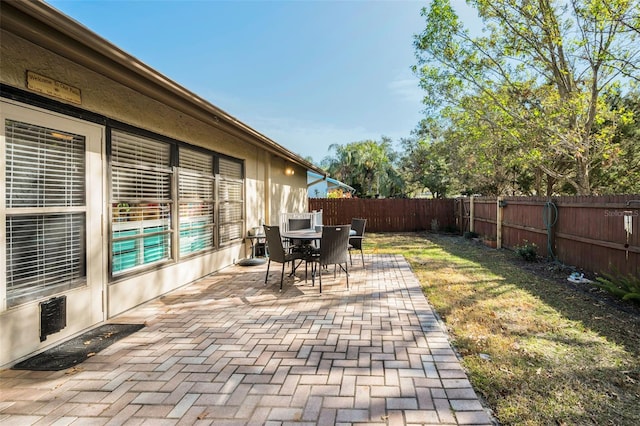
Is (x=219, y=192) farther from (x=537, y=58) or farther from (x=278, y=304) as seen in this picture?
(x=537, y=58)

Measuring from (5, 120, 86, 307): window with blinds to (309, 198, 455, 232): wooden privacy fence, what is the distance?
10.8 metres

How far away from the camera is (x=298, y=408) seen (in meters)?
1.89

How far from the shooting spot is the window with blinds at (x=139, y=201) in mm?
3559

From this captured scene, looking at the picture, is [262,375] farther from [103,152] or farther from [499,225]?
[499,225]

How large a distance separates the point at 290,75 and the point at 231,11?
28.0ft

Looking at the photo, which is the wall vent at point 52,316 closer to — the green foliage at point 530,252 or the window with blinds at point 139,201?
the window with blinds at point 139,201

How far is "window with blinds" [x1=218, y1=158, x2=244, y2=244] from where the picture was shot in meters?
6.03

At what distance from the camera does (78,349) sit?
8.82ft

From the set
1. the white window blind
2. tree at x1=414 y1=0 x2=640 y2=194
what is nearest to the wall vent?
the white window blind

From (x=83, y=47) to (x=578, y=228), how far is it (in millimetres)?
7103

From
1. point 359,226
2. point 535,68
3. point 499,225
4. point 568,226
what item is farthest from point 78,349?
point 535,68

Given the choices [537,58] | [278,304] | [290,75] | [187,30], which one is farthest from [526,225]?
[290,75]

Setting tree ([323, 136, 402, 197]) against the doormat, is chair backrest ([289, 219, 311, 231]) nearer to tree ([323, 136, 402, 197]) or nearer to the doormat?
the doormat

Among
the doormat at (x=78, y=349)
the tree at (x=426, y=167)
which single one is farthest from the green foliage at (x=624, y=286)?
the tree at (x=426, y=167)
